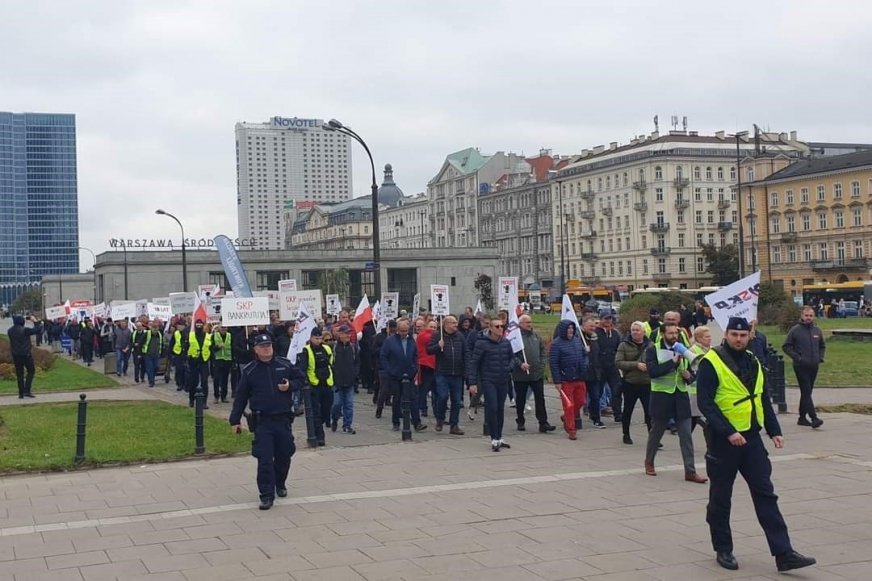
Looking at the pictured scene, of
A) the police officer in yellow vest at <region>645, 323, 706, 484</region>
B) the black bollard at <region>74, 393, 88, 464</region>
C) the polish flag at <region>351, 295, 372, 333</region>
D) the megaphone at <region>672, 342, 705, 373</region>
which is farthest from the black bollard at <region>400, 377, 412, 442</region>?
the polish flag at <region>351, 295, 372, 333</region>

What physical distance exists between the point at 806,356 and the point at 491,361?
5074 mm

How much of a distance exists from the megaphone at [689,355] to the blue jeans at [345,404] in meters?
5.94

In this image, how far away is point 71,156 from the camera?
7766 inches

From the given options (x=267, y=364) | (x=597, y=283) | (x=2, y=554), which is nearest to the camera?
(x=2, y=554)

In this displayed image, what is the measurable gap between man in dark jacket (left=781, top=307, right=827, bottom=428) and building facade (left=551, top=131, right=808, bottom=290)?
8823 cm

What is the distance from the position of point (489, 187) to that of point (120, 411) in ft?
368

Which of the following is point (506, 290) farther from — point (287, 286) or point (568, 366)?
point (287, 286)

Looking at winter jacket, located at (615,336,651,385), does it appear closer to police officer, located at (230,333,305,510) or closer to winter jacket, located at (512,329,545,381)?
winter jacket, located at (512,329,545,381)

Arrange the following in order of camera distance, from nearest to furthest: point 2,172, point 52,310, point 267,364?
point 267,364, point 52,310, point 2,172

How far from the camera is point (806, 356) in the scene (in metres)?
15.3

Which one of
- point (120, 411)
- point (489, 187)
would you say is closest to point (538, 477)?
point (120, 411)

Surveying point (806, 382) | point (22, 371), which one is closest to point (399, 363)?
point (806, 382)

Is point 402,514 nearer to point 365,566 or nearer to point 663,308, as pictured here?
point 365,566

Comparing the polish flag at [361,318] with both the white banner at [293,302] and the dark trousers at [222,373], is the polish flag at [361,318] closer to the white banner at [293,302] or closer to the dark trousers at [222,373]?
the white banner at [293,302]
